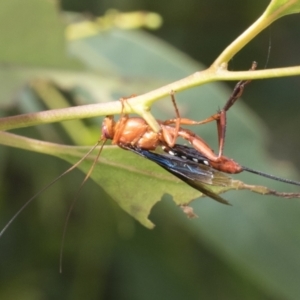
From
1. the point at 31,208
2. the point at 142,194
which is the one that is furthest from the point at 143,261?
the point at 142,194

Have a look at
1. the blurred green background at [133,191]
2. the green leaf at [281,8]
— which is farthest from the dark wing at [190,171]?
the blurred green background at [133,191]

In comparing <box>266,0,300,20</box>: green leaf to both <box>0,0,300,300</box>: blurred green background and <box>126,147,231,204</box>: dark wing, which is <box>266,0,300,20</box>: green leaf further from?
<box>0,0,300,300</box>: blurred green background

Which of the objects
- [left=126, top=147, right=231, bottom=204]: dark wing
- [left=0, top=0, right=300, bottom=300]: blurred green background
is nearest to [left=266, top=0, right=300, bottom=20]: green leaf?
[left=126, top=147, right=231, bottom=204]: dark wing

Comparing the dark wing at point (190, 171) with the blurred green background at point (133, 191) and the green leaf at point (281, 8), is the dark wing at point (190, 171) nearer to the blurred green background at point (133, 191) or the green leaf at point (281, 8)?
the green leaf at point (281, 8)

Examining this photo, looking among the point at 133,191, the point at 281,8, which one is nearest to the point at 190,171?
the point at 133,191

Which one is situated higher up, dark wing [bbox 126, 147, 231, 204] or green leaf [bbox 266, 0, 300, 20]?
green leaf [bbox 266, 0, 300, 20]

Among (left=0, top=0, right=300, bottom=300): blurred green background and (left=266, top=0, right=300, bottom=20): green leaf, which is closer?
(left=266, top=0, right=300, bottom=20): green leaf
